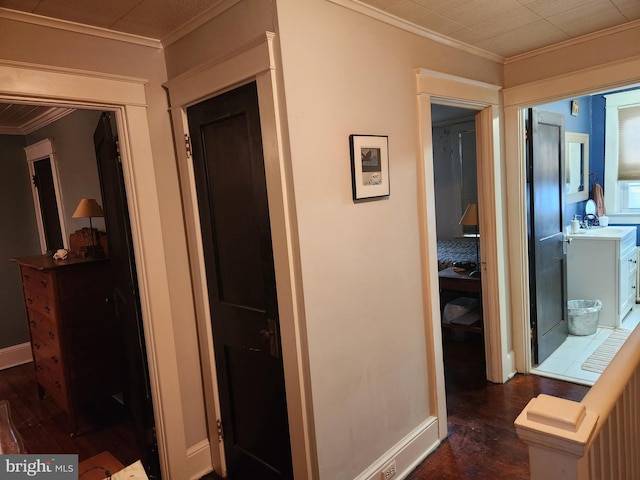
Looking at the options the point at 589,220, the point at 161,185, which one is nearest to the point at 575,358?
the point at 589,220

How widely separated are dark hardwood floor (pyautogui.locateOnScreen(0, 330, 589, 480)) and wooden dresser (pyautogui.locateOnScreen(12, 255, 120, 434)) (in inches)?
7.5

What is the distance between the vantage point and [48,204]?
14.5ft

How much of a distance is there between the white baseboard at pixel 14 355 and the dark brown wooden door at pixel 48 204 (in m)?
1.07

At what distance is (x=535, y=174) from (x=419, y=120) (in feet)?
4.65

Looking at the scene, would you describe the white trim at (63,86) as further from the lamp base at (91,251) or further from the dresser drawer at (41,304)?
the dresser drawer at (41,304)

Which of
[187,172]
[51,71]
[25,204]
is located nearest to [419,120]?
[187,172]

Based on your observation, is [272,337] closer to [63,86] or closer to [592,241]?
[63,86]

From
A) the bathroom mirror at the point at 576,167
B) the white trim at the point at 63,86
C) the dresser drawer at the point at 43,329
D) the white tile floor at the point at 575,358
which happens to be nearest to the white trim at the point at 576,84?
the bathroom mirror at the point at 576,167

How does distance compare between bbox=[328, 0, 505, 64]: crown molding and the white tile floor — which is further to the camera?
the white tile floor

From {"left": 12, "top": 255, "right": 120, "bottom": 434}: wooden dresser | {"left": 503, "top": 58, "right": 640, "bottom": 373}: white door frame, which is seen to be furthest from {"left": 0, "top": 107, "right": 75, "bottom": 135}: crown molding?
{"left": 503, "top": 58, "right": 640, "bottom": 373}: white door frame

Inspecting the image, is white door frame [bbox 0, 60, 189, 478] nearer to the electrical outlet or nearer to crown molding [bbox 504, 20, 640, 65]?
the electrical outlet

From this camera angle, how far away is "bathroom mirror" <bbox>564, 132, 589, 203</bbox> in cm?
451

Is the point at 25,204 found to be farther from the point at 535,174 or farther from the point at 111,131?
the point at 535,174

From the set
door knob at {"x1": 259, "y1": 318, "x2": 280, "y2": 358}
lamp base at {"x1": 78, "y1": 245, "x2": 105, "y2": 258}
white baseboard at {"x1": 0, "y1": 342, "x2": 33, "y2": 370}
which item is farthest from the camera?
white baseboard at {"x1": 0, "y1": 342, "x2": 33, "y2": 370}
